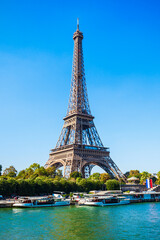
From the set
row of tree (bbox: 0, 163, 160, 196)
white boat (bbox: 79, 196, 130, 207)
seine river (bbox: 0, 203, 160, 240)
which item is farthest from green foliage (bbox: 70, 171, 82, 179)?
seine river (bbox: 0, 203, 160, 240)

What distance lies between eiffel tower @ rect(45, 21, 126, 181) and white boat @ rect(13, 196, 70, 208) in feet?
76.1

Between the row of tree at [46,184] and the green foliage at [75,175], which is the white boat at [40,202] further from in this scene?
the green foliage at [75,175]

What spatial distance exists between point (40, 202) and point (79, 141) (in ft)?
132

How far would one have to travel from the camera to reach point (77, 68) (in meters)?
104

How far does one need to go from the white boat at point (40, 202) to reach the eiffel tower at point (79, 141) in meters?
23.2

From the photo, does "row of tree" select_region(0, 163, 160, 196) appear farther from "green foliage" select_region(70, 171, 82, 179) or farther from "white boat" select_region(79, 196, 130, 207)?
"white boat" select_region(79, 196, 130, 207)

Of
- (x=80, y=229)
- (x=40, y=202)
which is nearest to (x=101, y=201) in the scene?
(x=40, y=202)

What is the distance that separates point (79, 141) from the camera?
91750 mm

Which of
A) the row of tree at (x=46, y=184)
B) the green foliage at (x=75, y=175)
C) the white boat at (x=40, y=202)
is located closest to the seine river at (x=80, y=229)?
the white boat at (x=40, y=202)

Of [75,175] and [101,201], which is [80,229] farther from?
[75,175]

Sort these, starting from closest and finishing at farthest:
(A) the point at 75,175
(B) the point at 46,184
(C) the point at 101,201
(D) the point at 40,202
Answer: (D) the point at 40,202
(C) the point at 101,201
(B) the point at 46,184
(A) the point at 75,175

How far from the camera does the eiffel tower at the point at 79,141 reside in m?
84.6

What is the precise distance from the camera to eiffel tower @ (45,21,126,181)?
84625 millimetres

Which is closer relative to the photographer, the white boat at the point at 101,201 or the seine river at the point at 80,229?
the seine river at the point at 80,229
